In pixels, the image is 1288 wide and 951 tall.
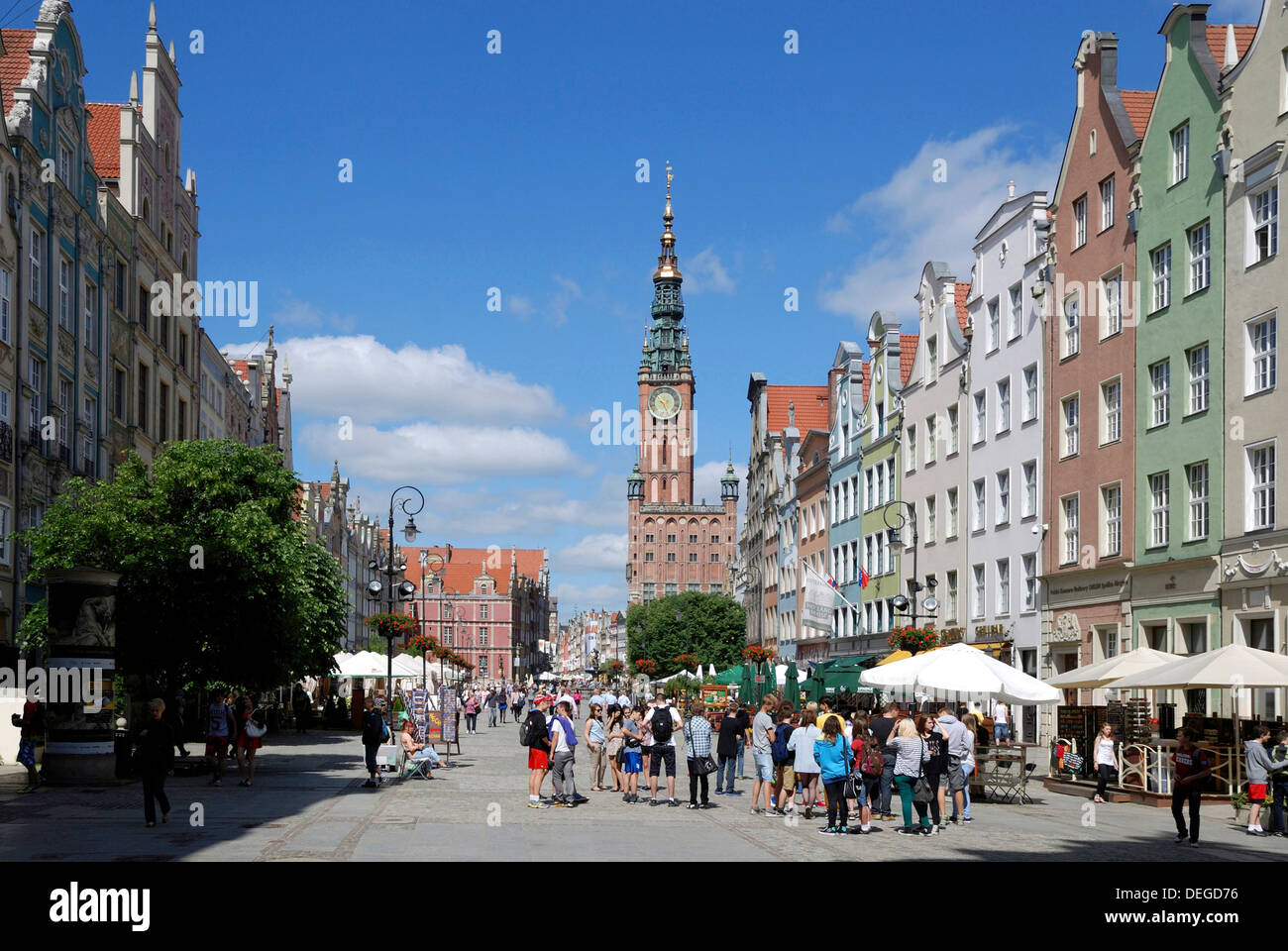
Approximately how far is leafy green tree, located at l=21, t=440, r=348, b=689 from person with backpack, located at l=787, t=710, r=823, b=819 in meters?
12.4

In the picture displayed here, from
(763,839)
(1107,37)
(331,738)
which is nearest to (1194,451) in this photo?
(1107,37)

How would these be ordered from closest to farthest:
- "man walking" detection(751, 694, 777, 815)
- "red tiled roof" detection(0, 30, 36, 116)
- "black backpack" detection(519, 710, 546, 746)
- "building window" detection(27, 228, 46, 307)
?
"man walking" detection(751, 694, 777, 815) → "black backpack" detection(519, 710, 546, 746) → "building window" detection(27, 228, 46, 307) → "red tiled roof" detection(0, 30, 36, 116)

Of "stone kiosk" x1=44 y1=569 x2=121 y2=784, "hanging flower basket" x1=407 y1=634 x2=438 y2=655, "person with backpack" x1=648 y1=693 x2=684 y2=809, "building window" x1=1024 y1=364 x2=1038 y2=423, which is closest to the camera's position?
"person with backpack" x1=648 y1=693 x2=684 y2=809

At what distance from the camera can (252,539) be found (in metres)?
30.2

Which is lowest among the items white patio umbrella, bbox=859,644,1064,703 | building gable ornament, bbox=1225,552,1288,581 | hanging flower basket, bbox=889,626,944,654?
white patio umbrella, bbox=859,644,1064,703

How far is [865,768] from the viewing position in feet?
69.5

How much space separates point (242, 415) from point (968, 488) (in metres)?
37.6

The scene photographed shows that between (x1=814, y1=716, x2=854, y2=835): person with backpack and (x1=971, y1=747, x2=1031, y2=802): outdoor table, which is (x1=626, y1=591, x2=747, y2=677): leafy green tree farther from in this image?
(x1=814, y1=716, x2=854, y2=835): person with backpack

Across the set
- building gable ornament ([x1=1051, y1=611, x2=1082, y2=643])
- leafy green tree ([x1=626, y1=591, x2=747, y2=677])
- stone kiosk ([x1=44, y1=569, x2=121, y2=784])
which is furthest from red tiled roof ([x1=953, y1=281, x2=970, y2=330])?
leafy green tree ([x1=626, y1=591, x2=747, y2=677])

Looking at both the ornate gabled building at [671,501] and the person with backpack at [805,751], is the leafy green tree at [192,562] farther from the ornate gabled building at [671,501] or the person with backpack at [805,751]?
the ornate gabled building at [671,501]

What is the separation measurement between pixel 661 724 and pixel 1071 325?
19.7m

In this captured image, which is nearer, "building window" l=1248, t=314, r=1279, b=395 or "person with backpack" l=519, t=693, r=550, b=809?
"person with backpack" l=519, t=693, r=550, b=809

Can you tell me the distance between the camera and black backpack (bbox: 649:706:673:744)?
988 inches

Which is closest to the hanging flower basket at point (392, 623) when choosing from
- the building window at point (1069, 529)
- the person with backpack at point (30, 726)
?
the person with backpack at point (30, 726)
